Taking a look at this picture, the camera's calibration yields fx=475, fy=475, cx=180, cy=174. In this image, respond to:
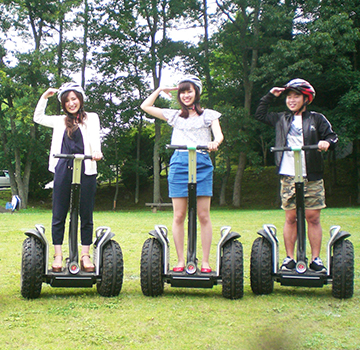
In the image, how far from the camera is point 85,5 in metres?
29.3

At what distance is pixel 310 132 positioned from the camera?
462 cm

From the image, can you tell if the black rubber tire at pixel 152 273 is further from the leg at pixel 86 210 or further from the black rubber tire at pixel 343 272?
the black rubber tire at pixel 343 272

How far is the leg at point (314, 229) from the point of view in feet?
15.2

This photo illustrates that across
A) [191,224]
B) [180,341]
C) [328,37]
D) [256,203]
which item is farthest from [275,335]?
[256,203]

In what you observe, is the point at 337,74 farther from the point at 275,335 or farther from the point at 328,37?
the point at 275,335

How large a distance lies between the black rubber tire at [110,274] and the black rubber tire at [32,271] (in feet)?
1.73

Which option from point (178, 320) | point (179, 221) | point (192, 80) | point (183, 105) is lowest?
point (178, 320)

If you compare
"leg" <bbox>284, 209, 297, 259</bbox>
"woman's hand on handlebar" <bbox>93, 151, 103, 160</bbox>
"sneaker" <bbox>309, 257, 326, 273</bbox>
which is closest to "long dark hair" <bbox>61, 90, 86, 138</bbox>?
"woman's hand on handlebar" <bbox>93, 151, 103, 160</bbox>

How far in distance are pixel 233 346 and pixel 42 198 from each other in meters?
31.6

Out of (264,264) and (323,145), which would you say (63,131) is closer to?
(264,264)

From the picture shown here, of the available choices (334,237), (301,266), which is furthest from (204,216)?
(334,237)

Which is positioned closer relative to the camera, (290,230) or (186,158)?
(186,158)

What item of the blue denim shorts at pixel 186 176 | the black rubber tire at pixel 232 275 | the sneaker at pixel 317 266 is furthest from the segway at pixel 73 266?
the sneaker at pixel 317 266

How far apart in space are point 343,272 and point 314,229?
0.56 m
